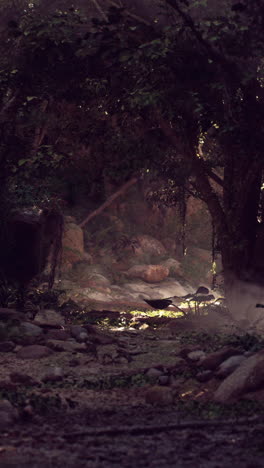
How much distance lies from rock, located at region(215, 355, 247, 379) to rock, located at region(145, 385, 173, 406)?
86 cm

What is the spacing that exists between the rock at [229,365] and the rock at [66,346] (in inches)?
94.0

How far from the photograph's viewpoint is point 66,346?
319 inches

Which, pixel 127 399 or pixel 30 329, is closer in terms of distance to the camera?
pixel 127 399

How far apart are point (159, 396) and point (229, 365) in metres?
1.13

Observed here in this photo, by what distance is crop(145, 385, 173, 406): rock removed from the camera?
17.6 feet

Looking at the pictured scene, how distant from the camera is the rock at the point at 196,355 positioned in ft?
23.4

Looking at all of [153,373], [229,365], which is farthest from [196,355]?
[229,365]

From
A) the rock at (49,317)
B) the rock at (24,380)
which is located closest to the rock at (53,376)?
the rock at (24,380)

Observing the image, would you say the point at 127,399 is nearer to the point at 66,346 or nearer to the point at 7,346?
the point at 66,346

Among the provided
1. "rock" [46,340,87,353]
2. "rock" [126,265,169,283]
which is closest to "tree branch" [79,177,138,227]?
"rock" [126,265,169,283]

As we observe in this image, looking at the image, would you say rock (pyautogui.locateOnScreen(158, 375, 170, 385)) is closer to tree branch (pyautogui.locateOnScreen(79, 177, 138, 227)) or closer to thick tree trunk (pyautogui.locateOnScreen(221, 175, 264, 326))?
thick tree trunk (pyautogui.locateOnScreen(221, 175, 264, 326))

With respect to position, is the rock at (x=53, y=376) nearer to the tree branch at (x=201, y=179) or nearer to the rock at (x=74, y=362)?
the rock at (x=74, y=362)

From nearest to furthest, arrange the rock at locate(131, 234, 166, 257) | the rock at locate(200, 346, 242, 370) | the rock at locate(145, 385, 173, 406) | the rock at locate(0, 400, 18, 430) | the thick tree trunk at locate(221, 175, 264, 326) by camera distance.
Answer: the rock at locate(0, 400, 18, 430) → the rock at locate(145, 385, 173, 406) → the rock at locate(200, 346, 242, 370) → the thick tree trunk at locate(221, 175, 264, 326) → the rock at locate(131, 234, 166, 257)

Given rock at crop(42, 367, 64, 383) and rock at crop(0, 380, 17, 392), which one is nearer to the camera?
rock at crop(0, 380, 17, 392)
